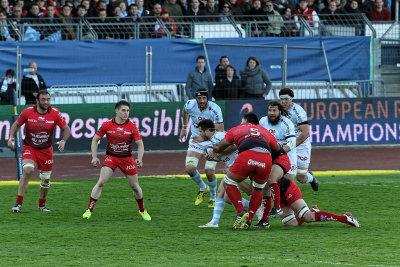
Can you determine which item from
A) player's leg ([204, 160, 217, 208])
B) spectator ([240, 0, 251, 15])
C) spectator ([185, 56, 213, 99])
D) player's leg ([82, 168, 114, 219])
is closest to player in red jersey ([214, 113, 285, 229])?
player's leg ([82, 168, 114, 219])

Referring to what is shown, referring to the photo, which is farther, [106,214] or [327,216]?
[106,214]

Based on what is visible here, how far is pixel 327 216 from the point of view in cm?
1236

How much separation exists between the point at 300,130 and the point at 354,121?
11.6m

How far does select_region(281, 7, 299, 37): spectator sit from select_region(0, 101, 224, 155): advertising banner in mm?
4067

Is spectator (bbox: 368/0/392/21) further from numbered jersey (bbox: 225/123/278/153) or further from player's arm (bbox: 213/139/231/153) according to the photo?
player's arm (bbox: 213/139/231/153)

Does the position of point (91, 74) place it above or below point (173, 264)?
above

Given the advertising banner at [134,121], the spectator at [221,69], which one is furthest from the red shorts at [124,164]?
the spectator at [221,69]

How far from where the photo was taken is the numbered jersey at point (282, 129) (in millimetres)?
13711

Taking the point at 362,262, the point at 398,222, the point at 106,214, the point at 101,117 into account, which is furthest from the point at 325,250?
the point at 101,117

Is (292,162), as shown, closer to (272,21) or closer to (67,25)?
(67,25)

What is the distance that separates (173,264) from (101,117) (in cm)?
1516

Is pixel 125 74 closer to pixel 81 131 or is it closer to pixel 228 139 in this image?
pixel 81 131

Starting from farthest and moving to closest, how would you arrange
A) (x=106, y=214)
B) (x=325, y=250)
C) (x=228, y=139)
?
(x=106, y=214), (x=228, y=139), (x=325, y=250)

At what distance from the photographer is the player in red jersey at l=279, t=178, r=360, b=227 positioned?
12.4 meters
